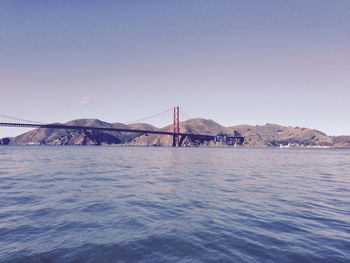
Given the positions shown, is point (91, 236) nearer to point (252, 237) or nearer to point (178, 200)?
point (252, 237)

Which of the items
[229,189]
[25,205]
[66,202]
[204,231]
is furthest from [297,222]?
[25,205]

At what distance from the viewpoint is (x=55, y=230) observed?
8.07m

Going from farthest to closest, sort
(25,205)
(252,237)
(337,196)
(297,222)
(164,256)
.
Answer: (337,196) < (25,205) < (297,222) < (252,237) < (164,256)

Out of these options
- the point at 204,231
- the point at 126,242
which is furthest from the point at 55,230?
the point at 204,231

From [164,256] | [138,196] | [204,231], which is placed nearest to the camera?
[164,256]

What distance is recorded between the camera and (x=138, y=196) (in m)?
13.5

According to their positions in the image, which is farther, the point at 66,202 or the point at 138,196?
the point at 138,196

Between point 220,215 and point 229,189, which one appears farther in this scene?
point 229,189

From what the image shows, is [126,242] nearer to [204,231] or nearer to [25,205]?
[204,231]

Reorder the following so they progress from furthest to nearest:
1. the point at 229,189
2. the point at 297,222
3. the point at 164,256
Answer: the point at 229,189 < the point at 297,222 < the point at 164,256

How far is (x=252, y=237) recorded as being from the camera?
7.61 meters

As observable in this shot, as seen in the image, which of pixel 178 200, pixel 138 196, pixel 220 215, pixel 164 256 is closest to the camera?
pixel 164 256

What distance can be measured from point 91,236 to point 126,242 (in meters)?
1.20

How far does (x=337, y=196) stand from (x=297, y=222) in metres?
7.33
